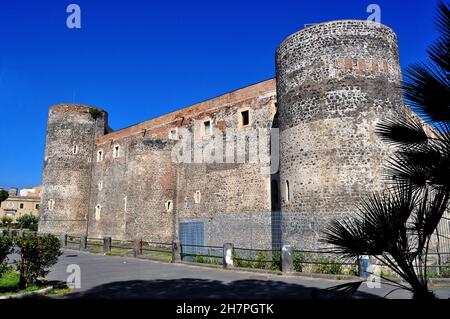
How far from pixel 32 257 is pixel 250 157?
510 inches

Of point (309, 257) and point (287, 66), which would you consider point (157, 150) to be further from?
point (309, 257)

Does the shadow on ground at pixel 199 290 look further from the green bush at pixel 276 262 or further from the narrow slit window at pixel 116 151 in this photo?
the narrow slit window at pixel 116 151

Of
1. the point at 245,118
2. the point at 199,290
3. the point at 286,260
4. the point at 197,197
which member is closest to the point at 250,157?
the point at 245,118

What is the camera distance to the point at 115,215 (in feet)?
98.4

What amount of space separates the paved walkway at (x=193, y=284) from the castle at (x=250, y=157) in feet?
8.63

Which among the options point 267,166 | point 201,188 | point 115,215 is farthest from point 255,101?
point 115,215

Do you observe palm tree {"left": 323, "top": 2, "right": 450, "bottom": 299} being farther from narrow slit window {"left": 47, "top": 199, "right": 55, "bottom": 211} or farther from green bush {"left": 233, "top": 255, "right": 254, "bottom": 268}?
narrow slit window {"left": 47, "top": 199, "right": 55, "bottom": 211}

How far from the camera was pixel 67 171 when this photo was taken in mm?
32562

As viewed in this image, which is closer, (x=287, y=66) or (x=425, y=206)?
(x=425, y=206)

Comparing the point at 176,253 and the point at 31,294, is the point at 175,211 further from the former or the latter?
the point at 31,294

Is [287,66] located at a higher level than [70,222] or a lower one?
higher

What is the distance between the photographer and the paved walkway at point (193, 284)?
28.9 feet

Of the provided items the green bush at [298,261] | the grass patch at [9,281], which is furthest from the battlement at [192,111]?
the grass patch at [9,281]
